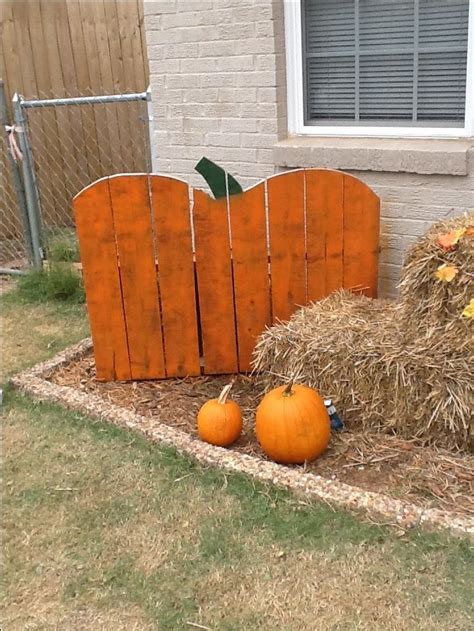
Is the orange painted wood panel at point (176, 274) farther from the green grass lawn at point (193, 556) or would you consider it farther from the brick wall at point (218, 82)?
the brick wall at point (218, 82)

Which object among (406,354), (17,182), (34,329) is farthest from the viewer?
(17,182)

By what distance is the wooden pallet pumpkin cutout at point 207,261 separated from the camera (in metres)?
3.88

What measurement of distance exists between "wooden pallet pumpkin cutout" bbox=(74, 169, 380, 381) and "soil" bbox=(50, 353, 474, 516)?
121mm

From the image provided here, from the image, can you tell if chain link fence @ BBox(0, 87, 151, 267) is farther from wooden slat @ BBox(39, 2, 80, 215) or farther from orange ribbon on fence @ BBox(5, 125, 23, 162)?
orange ribbon on fence @ BBox(5, 125, 23, 162)

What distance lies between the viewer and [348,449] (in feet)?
11.0

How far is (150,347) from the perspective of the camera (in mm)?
4176

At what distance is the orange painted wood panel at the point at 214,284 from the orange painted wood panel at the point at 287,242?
0.86 feet

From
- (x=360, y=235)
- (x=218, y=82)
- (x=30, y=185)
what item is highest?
(x=218, y=82)

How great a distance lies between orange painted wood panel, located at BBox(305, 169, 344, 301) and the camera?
385 centimetres


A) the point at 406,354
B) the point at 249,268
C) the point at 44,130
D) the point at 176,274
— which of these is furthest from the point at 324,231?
the point at 44,130

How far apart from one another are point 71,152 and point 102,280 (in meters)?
4.83

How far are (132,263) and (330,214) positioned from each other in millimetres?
1163

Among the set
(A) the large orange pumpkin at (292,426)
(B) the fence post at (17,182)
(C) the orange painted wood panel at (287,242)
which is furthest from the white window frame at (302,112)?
(B) the fence post at (17,182)

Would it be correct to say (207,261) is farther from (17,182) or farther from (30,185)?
(17,182)
